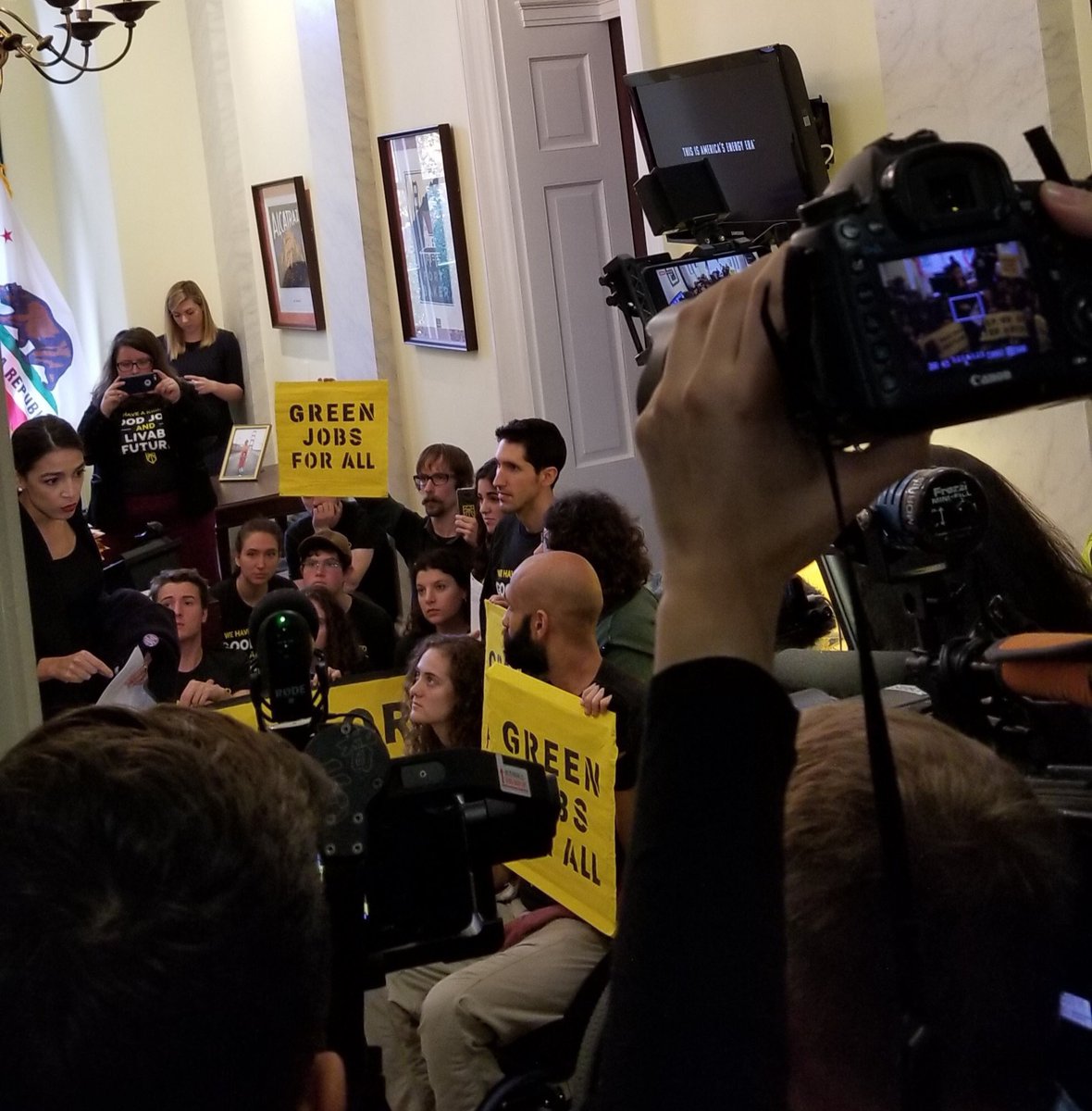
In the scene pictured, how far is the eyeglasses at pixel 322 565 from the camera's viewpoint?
16.1ft

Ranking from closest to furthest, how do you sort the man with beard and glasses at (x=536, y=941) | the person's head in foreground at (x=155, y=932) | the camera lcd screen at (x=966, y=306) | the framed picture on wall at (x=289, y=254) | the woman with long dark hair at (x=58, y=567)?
1. the person's head in foreground at (x=155, y=932)
2. the camera lcd screen at (x=966, y=306)
3. the man with beard and glasses at (x=536, y=941)
4. the woman with long dark hair at (x=58, y=567)
5. the framed picture on wall at (x=289, y=254)

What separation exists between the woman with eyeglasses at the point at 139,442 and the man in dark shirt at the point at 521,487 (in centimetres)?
237

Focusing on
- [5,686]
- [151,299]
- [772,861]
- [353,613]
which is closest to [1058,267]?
[772,861]

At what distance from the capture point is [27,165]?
10422 mm

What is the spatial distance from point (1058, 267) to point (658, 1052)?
1.50ft

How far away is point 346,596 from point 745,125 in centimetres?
185

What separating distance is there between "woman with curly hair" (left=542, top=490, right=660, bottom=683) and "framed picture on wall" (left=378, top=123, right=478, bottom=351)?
11.2ft

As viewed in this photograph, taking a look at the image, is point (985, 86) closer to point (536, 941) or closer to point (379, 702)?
point (379, 702)

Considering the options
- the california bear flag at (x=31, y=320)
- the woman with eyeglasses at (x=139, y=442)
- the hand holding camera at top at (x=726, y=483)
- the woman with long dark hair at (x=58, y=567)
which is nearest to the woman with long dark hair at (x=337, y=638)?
the woman with long dark hair at (x=58, y=567)

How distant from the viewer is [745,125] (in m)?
4.79

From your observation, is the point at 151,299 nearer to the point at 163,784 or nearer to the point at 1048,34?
the point at 1048,34

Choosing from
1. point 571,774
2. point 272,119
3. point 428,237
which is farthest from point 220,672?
point 272,119

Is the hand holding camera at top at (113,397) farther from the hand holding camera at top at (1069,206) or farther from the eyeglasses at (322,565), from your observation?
the hand holding camera at top at (1069,206)

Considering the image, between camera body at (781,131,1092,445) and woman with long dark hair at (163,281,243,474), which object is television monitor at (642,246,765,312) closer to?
camera body at (781,131,1092,445)
